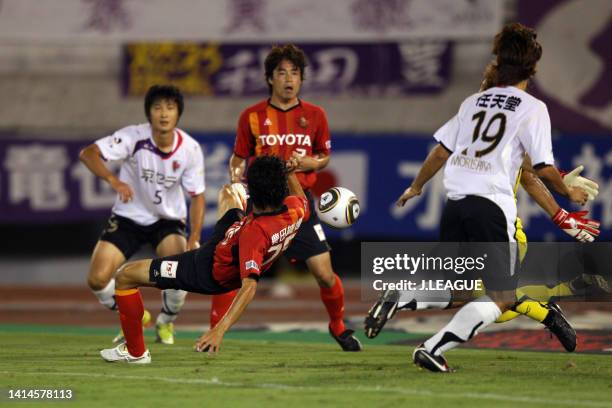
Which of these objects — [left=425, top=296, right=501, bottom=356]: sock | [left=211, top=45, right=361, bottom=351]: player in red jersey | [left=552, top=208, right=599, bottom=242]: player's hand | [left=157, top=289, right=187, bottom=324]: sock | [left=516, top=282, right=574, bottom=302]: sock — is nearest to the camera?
[left=425, top=296, right=501, bottom=356]: sock

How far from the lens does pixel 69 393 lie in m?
6.68

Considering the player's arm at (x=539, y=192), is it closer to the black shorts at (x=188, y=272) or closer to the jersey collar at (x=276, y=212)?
the jersey collar at (x=276, y=212)

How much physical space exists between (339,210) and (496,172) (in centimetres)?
186

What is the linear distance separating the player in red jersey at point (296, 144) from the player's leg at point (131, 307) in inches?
63.0

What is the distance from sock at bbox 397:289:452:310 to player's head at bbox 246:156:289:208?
1.09m

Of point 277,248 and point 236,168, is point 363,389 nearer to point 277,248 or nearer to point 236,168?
point 277,248

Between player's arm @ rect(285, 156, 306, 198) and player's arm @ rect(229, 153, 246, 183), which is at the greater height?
player's arm @ rect(285, 156, 306, 198)

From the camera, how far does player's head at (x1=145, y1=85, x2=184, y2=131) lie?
974 centimetres

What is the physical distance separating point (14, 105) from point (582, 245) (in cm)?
1090

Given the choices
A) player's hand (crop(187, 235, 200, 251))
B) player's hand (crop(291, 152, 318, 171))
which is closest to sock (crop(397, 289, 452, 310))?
player's hand (crop(291, 152, 318, 171))

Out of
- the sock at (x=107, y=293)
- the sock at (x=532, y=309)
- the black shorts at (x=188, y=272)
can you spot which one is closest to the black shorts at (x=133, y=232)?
the sock at (x=107, y=293)

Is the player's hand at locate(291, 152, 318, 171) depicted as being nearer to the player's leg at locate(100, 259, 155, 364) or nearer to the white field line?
the player's leg at locate(100, 259, 155, 364)

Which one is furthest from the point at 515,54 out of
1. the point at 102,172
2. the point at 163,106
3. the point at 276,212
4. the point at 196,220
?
the point at 102,172

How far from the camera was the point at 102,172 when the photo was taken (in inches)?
383
